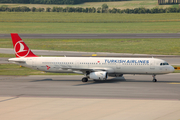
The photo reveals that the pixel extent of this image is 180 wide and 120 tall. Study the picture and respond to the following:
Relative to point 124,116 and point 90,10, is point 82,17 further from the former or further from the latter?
point 124,116

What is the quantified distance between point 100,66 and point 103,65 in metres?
0.50

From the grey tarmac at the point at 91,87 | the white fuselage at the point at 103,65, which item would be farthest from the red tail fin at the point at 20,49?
the grey tarmac at the point at 91,87

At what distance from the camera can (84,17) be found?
6324 inches

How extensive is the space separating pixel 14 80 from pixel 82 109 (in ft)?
68.5

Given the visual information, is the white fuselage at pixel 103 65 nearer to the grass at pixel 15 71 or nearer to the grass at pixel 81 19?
the grass at pixel 15 71

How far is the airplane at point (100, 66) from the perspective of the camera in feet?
141

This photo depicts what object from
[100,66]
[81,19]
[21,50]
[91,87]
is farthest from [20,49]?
[81,19]

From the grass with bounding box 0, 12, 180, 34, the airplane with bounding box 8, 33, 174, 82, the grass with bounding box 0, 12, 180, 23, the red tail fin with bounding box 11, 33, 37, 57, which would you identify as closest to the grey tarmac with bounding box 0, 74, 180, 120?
the airplane with bounding box 8, 33, 174, 82

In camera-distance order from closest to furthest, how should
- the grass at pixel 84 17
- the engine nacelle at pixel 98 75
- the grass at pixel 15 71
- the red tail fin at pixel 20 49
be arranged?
the engine nacelle at pixel 98 75, the red tail fin at pixel 20 49, the grass at pixel 15 71, the grass at pixel 84 17

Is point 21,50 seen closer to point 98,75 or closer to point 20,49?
point 20,49

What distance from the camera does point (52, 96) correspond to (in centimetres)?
3344

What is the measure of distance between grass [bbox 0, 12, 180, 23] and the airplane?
10259cm

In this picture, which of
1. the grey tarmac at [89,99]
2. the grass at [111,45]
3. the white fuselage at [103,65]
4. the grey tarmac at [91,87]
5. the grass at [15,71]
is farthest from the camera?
the grass at [111,45]

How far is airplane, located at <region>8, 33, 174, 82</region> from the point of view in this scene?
43125mm
